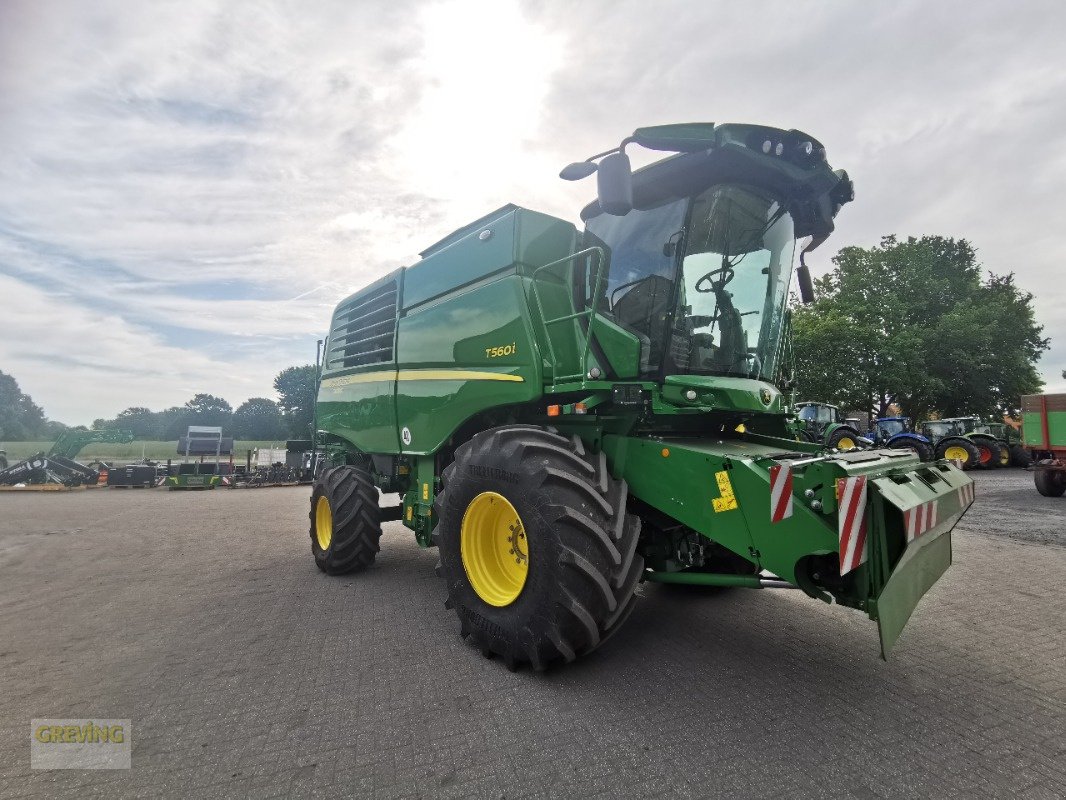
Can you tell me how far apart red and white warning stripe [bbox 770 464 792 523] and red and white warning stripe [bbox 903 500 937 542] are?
49 cm

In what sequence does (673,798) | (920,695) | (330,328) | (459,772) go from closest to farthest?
(673,798) < (459,772) < (920,695) < (330,328)

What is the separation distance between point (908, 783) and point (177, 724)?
10.4ft

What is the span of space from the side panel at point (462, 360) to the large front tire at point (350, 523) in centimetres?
94

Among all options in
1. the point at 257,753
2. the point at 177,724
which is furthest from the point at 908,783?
the point at 177,724

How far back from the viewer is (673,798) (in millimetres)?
2023

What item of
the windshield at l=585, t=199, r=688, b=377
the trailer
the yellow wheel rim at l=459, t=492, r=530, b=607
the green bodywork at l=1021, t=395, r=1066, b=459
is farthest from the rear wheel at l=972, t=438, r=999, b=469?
the trailer

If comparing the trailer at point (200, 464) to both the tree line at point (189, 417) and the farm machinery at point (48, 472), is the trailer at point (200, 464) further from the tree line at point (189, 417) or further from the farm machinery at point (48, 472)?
the tree line at point (189, 417)

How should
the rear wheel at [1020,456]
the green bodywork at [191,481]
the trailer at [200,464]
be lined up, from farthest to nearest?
the trailer at [200,464] → the green bodywork at [191,481] → the rear wheel at [1020,456]

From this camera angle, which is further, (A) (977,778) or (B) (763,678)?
(B) (763,678)

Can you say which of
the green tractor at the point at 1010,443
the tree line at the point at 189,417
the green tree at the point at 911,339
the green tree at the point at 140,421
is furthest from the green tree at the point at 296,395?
the green tractor at the point at 1010,443

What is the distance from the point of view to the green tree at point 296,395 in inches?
2021

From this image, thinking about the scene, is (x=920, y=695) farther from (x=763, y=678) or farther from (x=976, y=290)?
(x=976, y=290)

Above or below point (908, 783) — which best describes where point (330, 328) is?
above

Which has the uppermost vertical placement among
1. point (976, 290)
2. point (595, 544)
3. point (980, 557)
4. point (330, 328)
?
point (976, 290)
